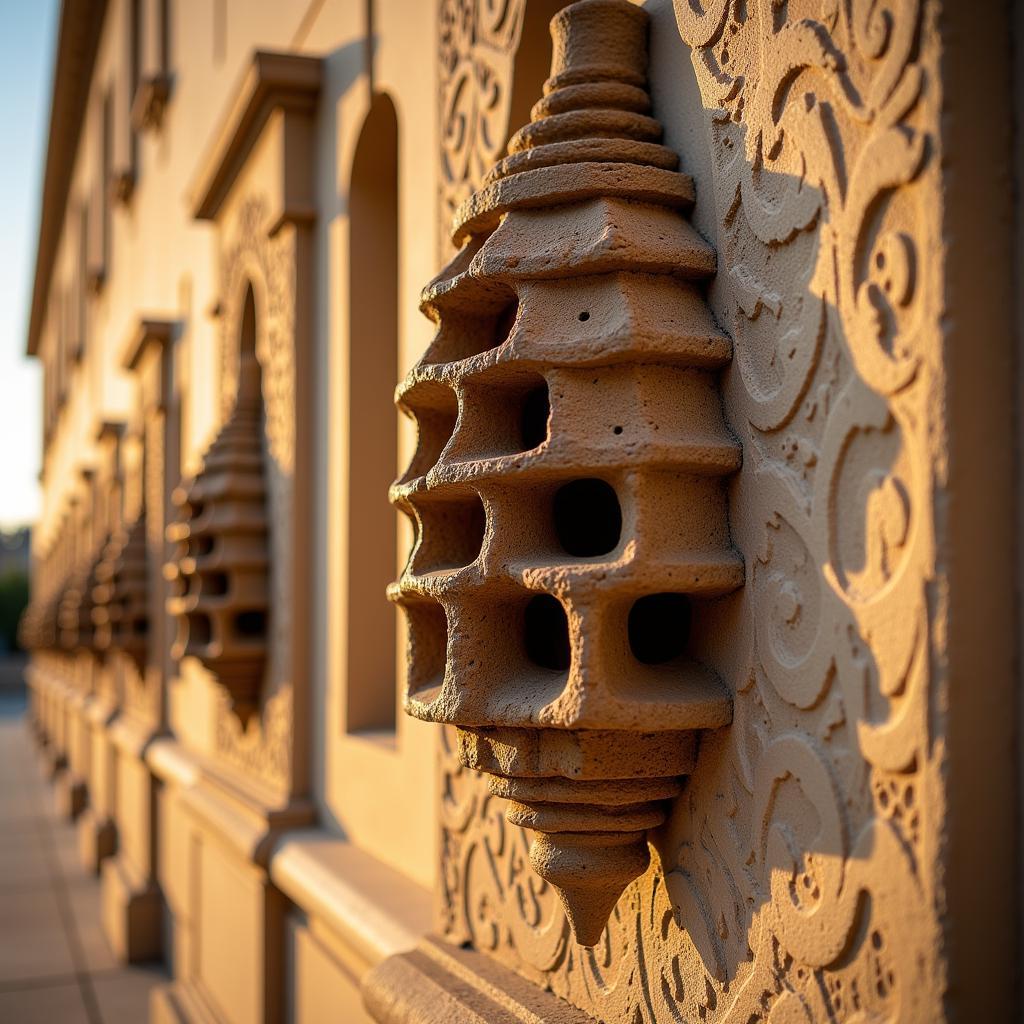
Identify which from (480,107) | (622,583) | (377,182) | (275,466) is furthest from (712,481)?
(275,466)

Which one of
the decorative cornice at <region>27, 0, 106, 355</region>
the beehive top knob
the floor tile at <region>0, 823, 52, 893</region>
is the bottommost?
the floor tile at <region>0, 823, 52, 893</region>

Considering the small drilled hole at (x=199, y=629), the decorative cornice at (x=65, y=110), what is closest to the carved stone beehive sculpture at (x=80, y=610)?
the small drilled hole at (x=199, y=629)

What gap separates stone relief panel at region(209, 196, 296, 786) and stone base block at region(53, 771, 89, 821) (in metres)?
6.24

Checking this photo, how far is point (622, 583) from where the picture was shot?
1.43m

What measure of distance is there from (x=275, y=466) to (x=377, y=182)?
3.38ft

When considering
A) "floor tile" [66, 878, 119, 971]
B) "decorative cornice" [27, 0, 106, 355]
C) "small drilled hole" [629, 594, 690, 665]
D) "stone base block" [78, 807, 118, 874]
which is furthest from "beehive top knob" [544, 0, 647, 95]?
"decorative cornice" [27, 0, 106, 355]

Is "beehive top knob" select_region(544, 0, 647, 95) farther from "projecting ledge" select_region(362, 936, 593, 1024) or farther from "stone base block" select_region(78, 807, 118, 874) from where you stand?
"stone base block" select_region(78, 807, 118, 874)

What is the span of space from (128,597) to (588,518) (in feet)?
18.2

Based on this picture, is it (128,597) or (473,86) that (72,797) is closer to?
(128,597)

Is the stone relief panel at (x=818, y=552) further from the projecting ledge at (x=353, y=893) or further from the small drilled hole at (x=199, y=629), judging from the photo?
the small drilled hole at (x=199, y=629)

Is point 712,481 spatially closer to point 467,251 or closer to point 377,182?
point 467,251

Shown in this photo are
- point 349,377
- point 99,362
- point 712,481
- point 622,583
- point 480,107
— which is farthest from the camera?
point 99,362

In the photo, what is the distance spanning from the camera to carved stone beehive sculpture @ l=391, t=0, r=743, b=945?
1482 mm

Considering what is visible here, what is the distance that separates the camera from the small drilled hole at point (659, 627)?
166 cm
